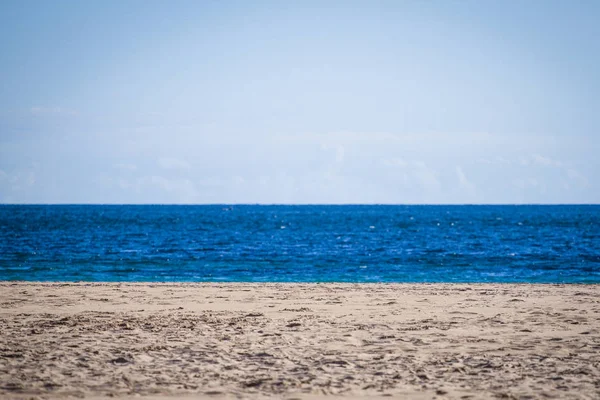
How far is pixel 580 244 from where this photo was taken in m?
41.9

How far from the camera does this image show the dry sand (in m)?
7.18

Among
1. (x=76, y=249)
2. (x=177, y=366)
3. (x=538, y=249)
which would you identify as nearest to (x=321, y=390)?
(x=177, y=366)

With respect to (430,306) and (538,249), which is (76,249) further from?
(538,249)

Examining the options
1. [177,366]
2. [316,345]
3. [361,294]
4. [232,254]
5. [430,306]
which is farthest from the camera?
[232,254]

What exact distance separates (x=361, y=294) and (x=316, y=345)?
23.1 feet

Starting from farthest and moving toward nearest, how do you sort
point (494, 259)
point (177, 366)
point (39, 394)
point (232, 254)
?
point (232, 254) → point (494, 259) → point (177, 366) → point (39, 394)

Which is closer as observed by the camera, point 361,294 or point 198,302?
point 198,302

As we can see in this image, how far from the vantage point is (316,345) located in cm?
941

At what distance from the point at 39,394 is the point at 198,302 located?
777 cm

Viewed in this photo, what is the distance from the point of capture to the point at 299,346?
9336mm

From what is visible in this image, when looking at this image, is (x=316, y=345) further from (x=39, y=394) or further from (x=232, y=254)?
(x=232, y=254)

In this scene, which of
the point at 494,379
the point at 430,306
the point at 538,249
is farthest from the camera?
the point at 538,249

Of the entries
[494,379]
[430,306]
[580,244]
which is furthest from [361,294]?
[580,244]

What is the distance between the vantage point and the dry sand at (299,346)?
7176 millimetres
